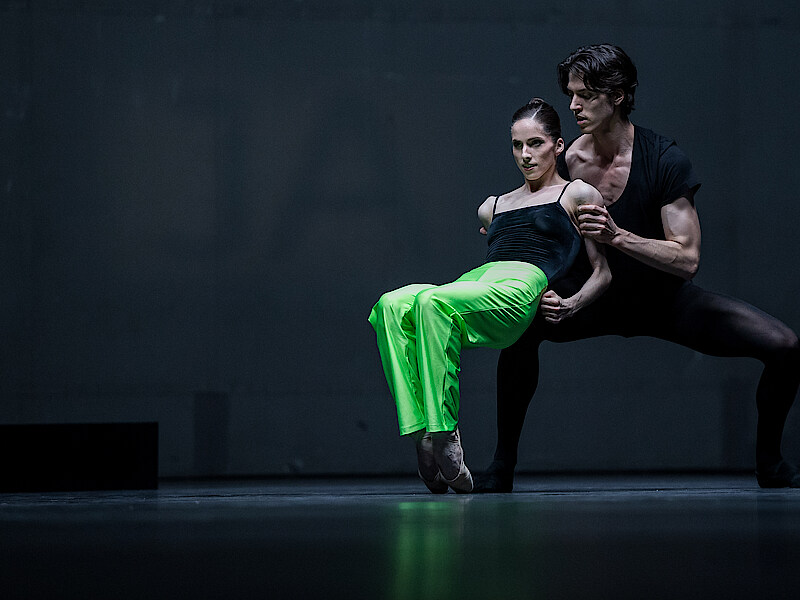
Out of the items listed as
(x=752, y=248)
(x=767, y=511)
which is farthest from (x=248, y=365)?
(x=767, y=511)

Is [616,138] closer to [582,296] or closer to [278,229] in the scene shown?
[582,296]

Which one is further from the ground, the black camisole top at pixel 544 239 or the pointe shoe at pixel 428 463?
the black camisole top at pixel 544 239

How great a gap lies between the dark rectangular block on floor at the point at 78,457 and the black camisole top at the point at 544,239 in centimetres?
156

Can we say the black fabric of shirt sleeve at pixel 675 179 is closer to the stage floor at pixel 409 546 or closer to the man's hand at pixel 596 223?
the man's hand at pixel 596 223

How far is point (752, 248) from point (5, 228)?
3.47 meters

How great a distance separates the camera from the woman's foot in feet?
9.39

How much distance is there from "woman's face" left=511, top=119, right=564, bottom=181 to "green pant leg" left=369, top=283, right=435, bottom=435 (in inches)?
21.6

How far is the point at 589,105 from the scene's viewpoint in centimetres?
329

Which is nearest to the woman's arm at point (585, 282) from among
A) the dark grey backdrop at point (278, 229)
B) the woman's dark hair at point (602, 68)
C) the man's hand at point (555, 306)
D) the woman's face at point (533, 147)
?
the man's hand at point (555, 306)

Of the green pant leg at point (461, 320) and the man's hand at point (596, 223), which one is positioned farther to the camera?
the man's hand at point (596, 223)

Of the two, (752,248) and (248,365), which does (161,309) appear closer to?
(248,365)

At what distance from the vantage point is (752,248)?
491 centimetres

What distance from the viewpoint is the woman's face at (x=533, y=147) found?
10.5 ft

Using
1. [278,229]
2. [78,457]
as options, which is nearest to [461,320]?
[78,457]
